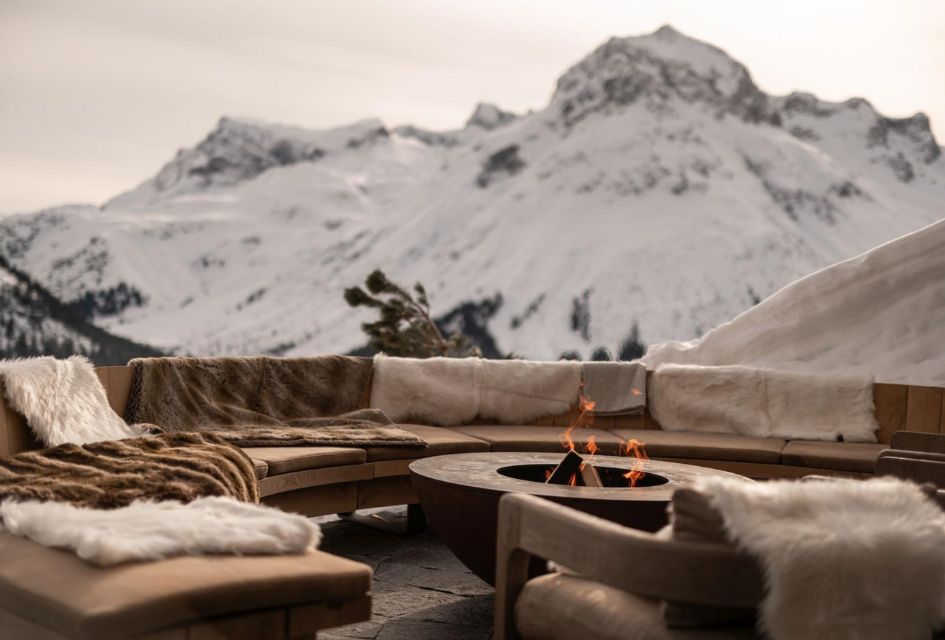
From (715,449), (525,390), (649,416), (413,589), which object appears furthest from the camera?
(649,416)

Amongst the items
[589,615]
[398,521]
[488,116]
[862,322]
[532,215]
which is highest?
[488,116]

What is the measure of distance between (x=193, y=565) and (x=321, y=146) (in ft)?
53.7

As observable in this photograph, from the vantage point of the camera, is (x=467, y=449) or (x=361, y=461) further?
(x=467, y=449)

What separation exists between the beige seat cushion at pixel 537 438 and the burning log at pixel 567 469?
3.22 feet

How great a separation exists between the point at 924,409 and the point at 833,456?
762 millimetres

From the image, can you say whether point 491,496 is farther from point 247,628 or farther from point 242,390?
point 242,390

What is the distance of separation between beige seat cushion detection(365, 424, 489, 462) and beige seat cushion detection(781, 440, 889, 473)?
4.35 feet

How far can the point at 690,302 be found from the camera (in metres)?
17.2

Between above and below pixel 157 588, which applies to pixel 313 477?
below

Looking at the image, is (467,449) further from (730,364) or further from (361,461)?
(730,364)

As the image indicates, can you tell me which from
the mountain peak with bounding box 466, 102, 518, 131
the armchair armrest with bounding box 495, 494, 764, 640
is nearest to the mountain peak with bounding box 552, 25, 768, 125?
the mountain peak with bounding box 466, 102, 518, 131

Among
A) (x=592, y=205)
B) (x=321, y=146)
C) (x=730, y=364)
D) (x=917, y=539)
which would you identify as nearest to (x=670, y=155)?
(x=592, y=205)

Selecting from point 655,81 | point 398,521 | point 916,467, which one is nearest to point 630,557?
point 916,467

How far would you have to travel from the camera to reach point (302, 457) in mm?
3535
